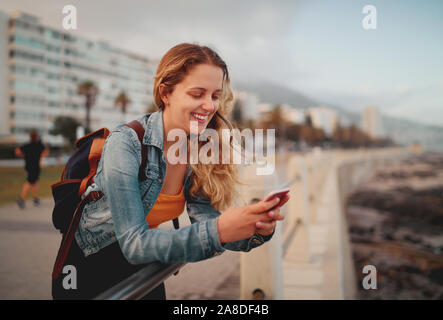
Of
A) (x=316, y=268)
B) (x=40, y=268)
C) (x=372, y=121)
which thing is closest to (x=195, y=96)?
(x=40, y=268)

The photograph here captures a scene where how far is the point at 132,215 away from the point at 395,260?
12443mm

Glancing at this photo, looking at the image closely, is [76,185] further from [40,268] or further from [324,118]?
[324,118]

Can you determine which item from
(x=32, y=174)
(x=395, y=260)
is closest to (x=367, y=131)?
(x=395, y=260)

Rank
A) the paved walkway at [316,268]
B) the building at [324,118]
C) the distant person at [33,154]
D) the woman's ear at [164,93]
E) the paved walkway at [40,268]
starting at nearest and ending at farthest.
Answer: the woman's ear at [164,93] → the paved walkway at [40,268] → the paved walkway at [316,268] → the distant person at [33,154] → the building at [324,118]

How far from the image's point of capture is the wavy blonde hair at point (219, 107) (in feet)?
3.78

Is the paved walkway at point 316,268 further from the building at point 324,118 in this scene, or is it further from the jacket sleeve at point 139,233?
the building at point 324,118

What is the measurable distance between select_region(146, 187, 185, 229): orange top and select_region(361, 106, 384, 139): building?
4830 inches

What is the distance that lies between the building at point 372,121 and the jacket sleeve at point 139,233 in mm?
123001

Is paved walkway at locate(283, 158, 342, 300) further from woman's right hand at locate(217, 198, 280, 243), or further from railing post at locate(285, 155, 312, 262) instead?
woman's right hand at locate(217, 198, 280, 243)

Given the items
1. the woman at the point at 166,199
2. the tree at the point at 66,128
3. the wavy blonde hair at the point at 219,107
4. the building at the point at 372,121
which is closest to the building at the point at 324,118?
the building at the point at 372,121

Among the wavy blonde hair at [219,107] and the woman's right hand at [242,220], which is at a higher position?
the wavy blonde hair at [219,107]

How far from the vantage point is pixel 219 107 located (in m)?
1.40

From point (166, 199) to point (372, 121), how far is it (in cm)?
12702
